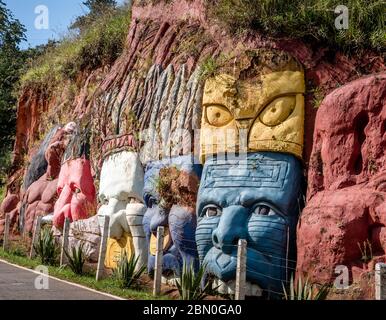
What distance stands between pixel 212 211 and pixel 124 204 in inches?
130

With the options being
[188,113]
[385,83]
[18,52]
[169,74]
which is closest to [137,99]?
[169,74]

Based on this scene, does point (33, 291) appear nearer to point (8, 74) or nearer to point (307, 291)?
point (307, 291)

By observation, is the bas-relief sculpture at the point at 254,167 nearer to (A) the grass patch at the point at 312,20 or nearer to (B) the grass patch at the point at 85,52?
(A) the grass patch at the point at 312,20

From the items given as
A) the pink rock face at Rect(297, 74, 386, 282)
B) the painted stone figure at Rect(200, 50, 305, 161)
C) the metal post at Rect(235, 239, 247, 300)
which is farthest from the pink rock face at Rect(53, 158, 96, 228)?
the pink rock face at Rect(297, 74, 386, 282)

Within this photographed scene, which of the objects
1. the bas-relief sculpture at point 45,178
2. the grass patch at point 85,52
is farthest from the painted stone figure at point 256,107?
the grass patch at point 85,52

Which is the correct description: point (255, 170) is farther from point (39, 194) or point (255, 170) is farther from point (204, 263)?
point (39, 194)

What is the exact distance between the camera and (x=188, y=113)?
1105cm

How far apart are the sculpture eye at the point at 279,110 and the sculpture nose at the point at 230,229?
1489 millimetres

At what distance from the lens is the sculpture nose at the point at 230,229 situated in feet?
29.2

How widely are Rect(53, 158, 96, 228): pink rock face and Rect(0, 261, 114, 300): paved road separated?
343 cm

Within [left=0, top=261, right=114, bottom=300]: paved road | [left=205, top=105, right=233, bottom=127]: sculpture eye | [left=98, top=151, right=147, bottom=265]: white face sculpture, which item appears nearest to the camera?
[left=0, top=261, right=114, bottom=300]: paved road

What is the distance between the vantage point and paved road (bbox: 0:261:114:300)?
843cm

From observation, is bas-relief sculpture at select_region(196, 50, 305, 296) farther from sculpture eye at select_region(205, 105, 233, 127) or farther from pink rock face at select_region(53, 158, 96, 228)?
pink rock face at select_region(53, 158, 96, 228)
